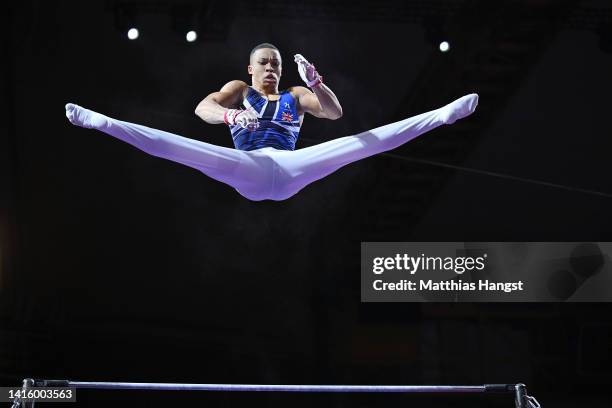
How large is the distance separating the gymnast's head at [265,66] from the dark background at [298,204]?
0.12m

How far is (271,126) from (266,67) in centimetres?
61

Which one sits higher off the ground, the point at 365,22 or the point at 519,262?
the point at 365,22

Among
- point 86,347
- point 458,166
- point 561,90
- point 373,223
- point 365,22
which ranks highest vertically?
point 365,22

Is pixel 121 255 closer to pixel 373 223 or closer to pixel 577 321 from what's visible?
pixel 373 223

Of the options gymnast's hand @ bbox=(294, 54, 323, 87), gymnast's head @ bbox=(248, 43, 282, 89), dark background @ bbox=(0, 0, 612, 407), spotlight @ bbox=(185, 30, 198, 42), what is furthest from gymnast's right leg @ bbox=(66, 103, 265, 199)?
spotlight @ bbox=(185, 30, 198, 42)

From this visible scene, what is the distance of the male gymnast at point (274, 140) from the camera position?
21.8ft

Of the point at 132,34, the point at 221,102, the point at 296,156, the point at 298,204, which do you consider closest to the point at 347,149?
the point at 296,156

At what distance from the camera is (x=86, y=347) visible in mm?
7074

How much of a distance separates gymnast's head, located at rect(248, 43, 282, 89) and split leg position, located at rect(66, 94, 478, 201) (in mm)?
663

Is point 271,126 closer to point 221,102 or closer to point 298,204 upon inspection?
point 221,102

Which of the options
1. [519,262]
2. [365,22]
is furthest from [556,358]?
[365,22]

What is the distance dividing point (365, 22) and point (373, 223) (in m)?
1.91

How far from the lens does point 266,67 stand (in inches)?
280

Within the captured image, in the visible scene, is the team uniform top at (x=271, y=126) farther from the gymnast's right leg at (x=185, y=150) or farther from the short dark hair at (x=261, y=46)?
the short dark hair at (x=261, y=46)
